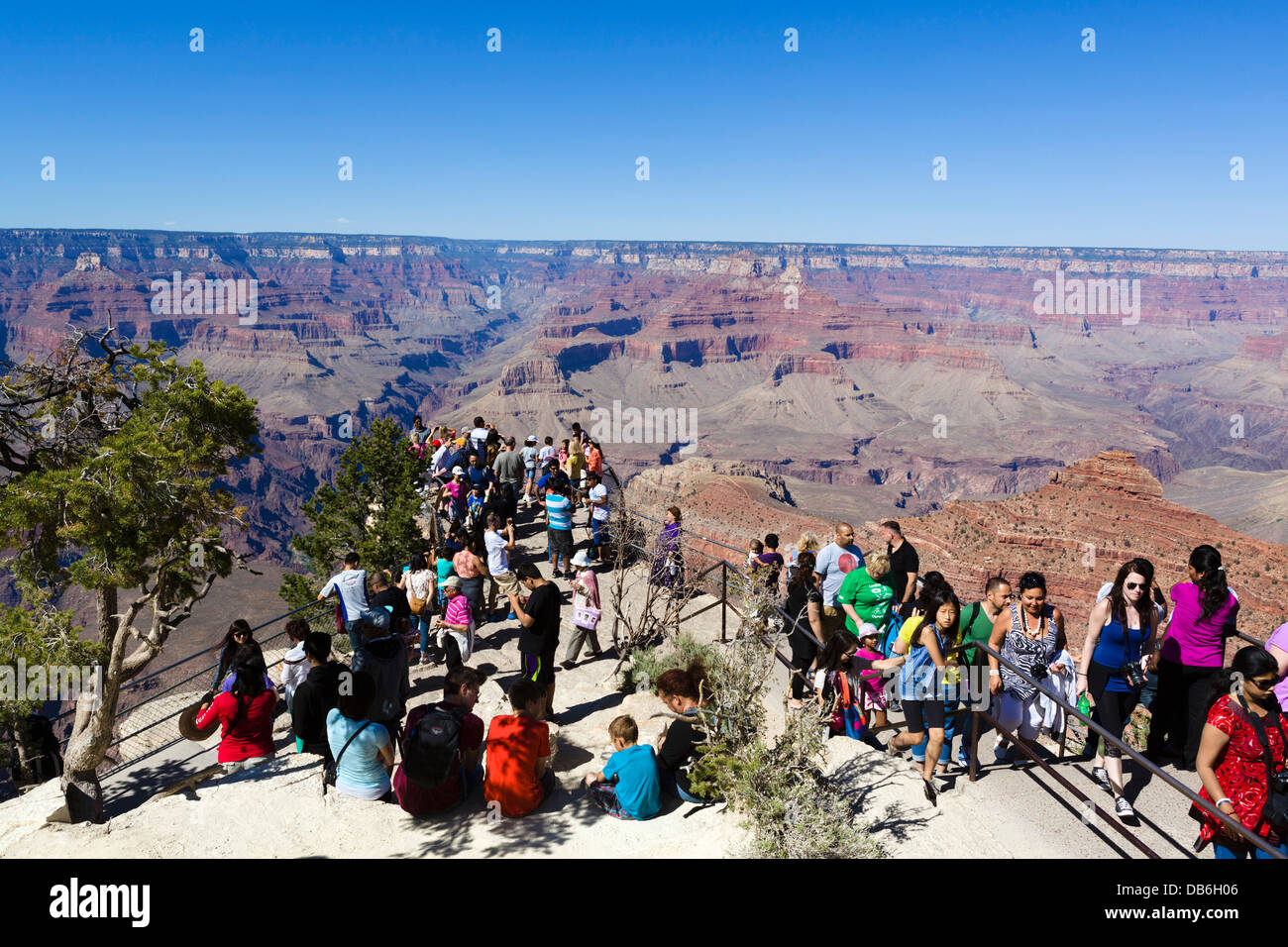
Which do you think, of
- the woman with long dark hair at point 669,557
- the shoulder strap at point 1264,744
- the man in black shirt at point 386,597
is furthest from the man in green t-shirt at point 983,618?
the man in black shirt at point 386,597

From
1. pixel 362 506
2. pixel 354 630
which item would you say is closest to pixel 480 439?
pixel 362 506

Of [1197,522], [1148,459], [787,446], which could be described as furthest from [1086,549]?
[1148,459]

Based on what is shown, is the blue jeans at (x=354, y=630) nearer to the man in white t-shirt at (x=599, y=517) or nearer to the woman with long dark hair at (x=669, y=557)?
the woman with long dark hair at (x=669, y=557)

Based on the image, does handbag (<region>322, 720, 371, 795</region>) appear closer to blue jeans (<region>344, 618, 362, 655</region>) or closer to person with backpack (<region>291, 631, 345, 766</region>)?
person with backpack (<region>291, 631, 345, 766</region>)

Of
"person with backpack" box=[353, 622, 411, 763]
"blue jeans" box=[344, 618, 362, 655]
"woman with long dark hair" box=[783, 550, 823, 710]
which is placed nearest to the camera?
"person with backpack" box=[353, 622, 411, 763]

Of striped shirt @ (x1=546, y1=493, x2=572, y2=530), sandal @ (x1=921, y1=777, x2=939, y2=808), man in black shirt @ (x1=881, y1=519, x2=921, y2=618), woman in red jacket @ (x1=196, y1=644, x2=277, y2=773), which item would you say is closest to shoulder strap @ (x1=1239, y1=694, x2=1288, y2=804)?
sandal @ (x1=921, y1=777, x2=939, y2=808)

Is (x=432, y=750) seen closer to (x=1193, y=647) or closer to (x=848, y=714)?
(x=848, y=714)
